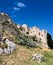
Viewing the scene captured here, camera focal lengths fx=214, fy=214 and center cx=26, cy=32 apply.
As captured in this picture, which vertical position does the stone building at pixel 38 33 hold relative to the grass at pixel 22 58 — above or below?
above

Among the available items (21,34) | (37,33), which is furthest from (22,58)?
(37,33)

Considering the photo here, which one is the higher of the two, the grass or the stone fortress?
the stone fortress

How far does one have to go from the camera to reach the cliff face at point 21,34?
49069 mm

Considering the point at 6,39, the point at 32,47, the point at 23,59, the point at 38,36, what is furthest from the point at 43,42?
the point at 23,59

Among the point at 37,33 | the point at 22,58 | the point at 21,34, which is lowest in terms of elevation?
the point at 22,58

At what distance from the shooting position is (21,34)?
56188mm

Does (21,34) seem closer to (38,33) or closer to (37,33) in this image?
(37,33)

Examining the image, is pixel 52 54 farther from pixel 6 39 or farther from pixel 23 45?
pixel 6 39

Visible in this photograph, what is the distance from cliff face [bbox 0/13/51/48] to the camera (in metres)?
49.1

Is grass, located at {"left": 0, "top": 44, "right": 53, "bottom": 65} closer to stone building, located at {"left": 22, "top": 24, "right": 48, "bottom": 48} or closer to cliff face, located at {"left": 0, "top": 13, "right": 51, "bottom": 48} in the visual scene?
cliff face, located at {"left": 0, "top": 13, "right": 51, "bottom": 48}

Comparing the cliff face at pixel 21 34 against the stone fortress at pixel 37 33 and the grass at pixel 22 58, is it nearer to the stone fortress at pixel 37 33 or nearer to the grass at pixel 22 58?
the stone fortress at pixel 37 33

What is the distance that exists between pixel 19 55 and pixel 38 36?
23253 mm

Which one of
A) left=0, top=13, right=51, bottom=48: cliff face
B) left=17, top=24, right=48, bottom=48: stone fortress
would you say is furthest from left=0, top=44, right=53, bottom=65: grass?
left=17, top=24, right=48, bottom=48: stone fortress

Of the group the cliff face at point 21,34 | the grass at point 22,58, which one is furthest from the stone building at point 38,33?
the grass at point 22,58
